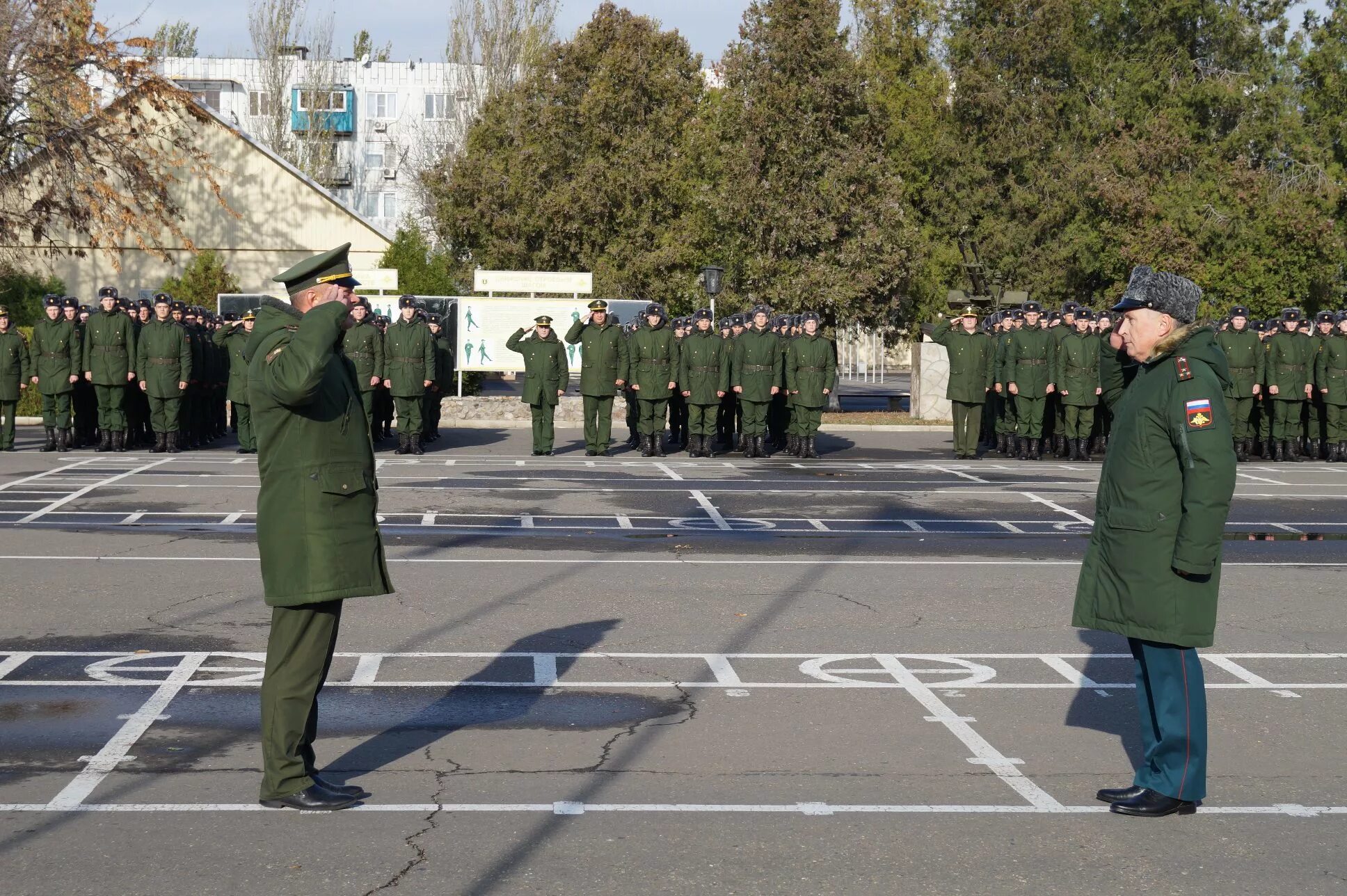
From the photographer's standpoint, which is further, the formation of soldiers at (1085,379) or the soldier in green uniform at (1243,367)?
the soldier in green uniform at (1243,367)

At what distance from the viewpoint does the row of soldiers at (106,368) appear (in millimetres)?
22844

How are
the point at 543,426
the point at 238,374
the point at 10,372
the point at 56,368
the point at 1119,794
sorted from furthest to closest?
1. the point at 543,426
2. the point at 10,372
3. the point at 56,368
4. the point at 238,374
5. the point at 1119,794

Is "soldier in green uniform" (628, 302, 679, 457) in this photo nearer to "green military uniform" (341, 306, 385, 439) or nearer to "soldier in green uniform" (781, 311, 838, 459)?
"soldier in green uniform" (781, 311, 838, 459)

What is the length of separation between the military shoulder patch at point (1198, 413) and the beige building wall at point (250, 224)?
42.0 metres

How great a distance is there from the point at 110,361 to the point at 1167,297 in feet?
62.7

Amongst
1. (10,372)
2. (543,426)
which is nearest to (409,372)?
(543,426)

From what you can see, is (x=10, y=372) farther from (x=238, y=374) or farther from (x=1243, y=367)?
(x=1243, y=367)

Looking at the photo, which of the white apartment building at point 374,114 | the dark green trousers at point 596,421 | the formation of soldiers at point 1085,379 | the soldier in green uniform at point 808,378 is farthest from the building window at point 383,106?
the soldier in green uniform at point 808,378

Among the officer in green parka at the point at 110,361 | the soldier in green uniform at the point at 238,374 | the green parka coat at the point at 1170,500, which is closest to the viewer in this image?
the green parka coat at the point at 1170,500

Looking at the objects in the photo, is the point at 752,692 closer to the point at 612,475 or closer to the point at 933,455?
the point at 612,475

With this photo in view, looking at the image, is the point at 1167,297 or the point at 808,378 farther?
the point at 808,378

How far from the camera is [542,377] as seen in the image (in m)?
23.8

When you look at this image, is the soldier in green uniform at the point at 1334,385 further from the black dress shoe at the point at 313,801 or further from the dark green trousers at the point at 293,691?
the black dress shoe at the point at 313,801

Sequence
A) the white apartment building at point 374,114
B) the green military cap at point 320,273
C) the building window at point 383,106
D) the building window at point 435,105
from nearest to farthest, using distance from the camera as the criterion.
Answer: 1. the green military cap at point 320,273
2. the white apartment building at point 374,114
3. the building window at point 435,105
4. the building window at point 383,106
